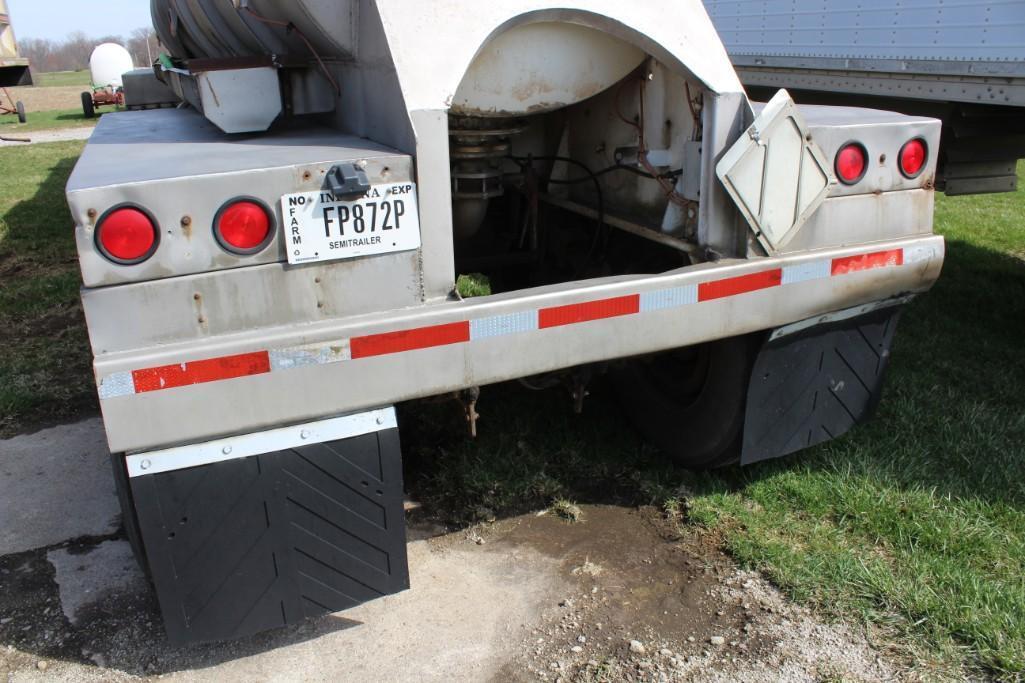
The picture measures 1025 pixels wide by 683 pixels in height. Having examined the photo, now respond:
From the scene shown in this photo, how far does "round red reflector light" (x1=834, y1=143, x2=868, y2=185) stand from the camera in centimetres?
288

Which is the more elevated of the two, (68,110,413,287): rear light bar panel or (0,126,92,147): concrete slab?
(68,110,413,287): rear light bar panel

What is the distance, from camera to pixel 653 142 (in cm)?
319

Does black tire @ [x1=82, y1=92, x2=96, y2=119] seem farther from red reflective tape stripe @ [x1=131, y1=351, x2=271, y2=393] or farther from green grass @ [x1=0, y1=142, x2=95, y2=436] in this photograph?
red reflective tape stripe @ [x1=131, y1=351, x2=271, y2=393]

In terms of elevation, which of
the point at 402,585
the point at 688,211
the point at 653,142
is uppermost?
the point at 653,142

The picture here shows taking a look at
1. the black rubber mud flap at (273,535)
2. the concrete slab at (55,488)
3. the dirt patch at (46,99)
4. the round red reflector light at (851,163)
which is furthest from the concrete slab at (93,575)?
the dirt patch at (46,99)

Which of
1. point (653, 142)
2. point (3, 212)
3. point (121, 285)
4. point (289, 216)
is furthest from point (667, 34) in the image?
point (3, 212)

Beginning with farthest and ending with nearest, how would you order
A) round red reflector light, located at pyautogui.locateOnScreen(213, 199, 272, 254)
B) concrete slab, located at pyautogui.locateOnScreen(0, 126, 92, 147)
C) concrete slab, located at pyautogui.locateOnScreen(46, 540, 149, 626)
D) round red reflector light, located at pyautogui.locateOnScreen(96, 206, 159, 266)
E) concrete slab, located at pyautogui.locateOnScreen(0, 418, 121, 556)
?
concrete slab, located at pyautogui.locateOnScreen(0, 126, 92, 147) < concrete slab, located at pyautogui.locateOnScreen(0, 418, 121, 556) < concrete slab, located at pyautogui.locateOnScreen(46, 540, 149, 626) < round red reflector light, located at pyautogui.locateOnScreen(213, 199, 272, 254) < round red reflector light, located at pyautogui.locateOnScreen(96, 206, 159, 266)

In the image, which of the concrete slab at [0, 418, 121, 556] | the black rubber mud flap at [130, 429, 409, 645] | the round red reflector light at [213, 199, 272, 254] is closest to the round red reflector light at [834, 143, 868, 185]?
the black rubber mud flap at [130, 429, 409, 645]

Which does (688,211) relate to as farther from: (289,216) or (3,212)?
(3,212)

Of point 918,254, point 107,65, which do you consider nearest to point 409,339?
point 918,254

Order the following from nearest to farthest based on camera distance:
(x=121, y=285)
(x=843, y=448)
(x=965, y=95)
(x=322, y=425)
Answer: (x=121, y=285) < (x=322, y=425) < (x=843, y=448) < (x=965, y=95)

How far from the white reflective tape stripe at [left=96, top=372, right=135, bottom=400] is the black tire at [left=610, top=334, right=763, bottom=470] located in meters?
2.05

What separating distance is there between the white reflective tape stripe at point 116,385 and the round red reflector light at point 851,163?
7.37 ft

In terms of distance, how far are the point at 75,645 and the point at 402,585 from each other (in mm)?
1076
